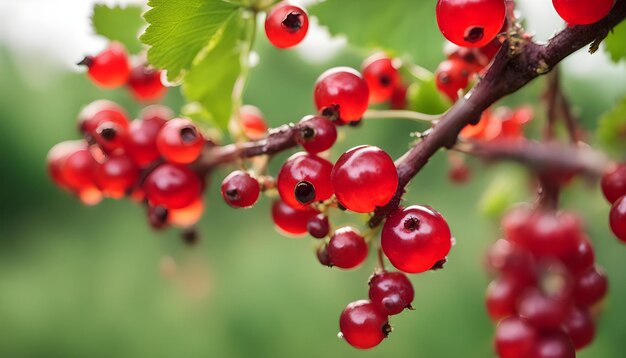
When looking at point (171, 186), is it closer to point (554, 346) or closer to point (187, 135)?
point (187, 135)

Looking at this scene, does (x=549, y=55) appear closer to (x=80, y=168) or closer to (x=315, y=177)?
(x=315, y=177)

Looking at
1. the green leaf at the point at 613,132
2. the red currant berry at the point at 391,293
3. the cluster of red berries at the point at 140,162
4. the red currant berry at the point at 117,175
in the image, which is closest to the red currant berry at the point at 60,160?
the cluster of red berries at the point at 140,162

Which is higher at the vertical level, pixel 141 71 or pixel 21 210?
pixel 21 210

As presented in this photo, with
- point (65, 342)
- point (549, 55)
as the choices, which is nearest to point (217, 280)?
point (65, 342)

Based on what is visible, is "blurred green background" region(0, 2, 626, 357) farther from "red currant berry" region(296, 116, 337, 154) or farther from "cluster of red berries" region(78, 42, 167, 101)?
"red currant berry" region(296, 116, 337, 154)

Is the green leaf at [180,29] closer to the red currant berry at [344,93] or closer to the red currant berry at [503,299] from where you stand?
the red currant berry at [344,93]

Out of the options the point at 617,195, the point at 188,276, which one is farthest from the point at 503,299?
the point at 188,276

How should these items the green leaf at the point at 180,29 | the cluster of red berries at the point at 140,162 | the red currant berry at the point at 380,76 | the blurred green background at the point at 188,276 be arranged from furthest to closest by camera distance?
1. the blurred green background at the point at 188,276
2. the red currant berry at the point at 380,76
3. the cluster of red berries at the point at 140,162
4. the green leaf at the point at 180,29

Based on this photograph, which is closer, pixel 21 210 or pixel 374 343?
pixel 374 343
